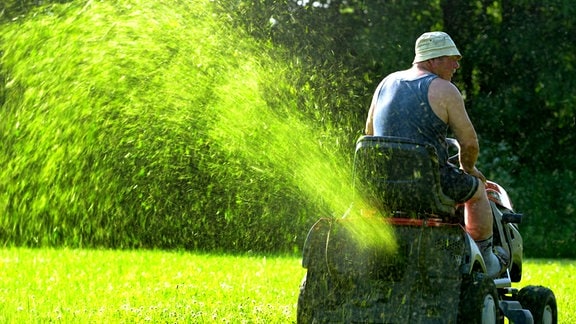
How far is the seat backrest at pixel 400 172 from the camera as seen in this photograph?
19.9 feet

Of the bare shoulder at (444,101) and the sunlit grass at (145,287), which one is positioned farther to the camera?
the sunlit grass at (145,287)

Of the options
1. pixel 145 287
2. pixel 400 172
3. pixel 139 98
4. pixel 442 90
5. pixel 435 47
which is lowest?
pixel 145 287

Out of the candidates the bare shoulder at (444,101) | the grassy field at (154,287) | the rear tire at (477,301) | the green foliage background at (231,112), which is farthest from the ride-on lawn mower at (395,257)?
the grassy field at (154,287)

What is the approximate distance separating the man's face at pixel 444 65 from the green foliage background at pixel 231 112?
1.18 metres

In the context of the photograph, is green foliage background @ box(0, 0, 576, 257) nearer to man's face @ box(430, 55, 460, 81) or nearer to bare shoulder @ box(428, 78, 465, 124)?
man's face @ box(430, 55, 460, 81)

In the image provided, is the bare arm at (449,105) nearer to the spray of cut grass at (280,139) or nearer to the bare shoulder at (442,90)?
the bare shoulder at (442,90)

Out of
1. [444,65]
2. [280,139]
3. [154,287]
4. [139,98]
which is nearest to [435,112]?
[444,65]

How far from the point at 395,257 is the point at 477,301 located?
1.61 feet

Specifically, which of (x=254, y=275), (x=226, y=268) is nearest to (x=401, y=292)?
(x=254, y=275)

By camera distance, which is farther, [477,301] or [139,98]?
[139,98]

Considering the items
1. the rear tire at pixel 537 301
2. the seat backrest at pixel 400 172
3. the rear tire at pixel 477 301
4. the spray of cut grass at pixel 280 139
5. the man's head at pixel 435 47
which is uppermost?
the man's head at pixel 435 47

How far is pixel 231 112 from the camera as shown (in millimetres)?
10938

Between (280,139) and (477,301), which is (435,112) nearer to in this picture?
(477,301)

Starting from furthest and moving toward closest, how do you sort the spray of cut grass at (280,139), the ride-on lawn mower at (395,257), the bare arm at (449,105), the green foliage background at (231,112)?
the green foliage background at (231,112) < the spray of cut grass at (280,139) < the bare arm at (449,105) < the ride-on lawn mower at (395,257)
